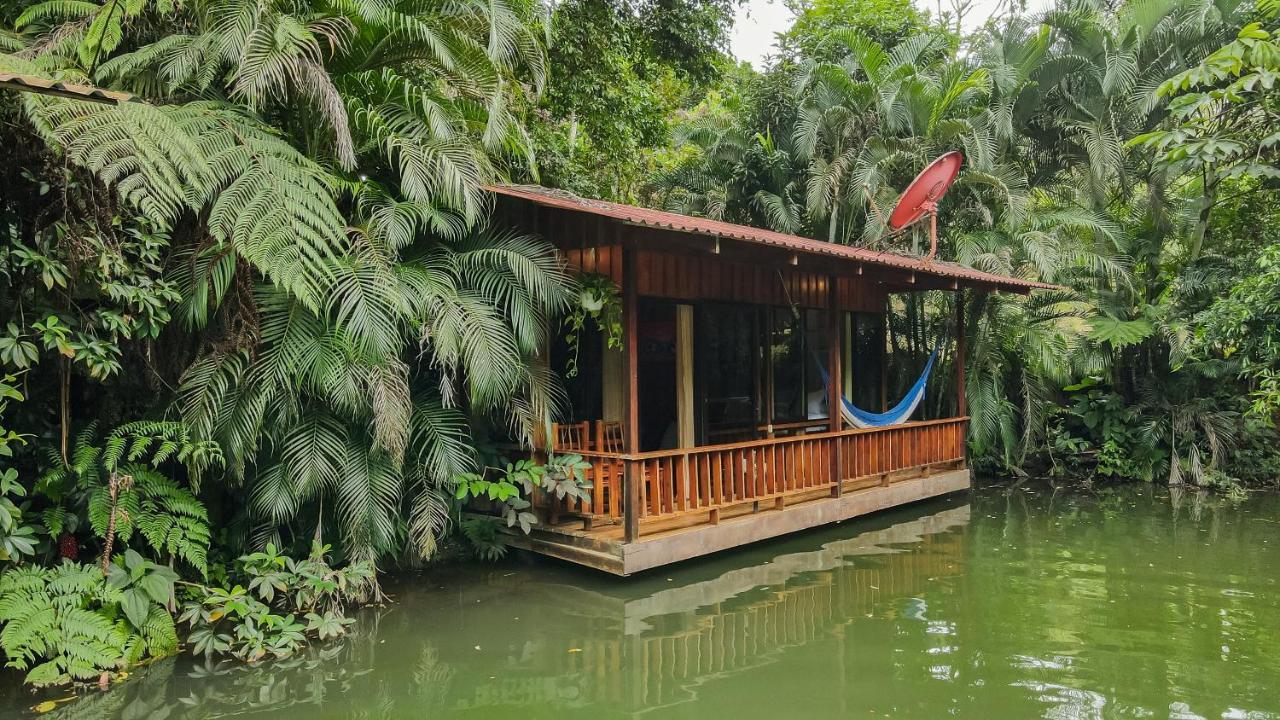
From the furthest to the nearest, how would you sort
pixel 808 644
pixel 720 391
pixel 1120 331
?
pixel 1120 331 → pixel 720 391 → pixel 808 644

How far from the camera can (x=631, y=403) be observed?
20.7 ft

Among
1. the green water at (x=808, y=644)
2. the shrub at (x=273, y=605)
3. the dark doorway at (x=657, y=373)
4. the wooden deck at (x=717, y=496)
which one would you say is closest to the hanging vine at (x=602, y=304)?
the wooden deck at (x=717, y=496)

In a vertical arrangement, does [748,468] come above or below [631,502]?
above

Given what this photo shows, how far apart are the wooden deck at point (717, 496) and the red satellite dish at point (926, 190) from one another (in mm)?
2418

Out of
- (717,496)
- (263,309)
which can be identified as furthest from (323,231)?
(717,496)

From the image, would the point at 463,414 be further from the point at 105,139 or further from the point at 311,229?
A: the point at 105,139

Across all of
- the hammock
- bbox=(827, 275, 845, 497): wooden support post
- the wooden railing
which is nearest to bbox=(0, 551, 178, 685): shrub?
the wooden railing

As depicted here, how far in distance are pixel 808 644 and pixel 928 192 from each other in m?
5.24

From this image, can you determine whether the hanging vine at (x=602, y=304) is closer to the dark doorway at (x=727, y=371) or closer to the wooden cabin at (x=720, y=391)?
the wooden cabin at (x=720, y=391)

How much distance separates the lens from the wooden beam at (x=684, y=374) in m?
8.25

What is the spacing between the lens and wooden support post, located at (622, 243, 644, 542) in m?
6.11

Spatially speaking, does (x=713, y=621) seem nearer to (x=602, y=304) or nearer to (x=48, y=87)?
(x=602, y=304)

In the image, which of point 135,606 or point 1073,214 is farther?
point 1073,214

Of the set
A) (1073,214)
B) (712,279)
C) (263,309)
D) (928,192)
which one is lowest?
(263,309)
